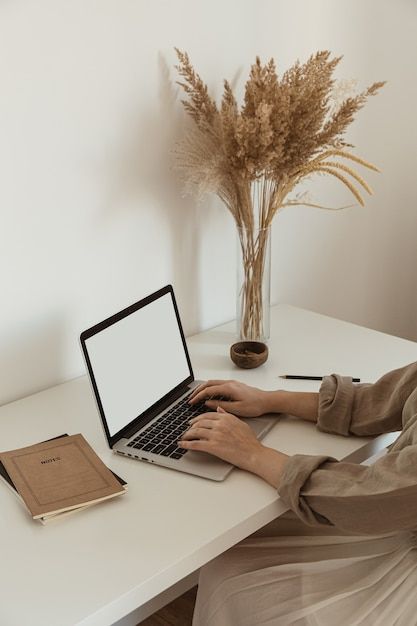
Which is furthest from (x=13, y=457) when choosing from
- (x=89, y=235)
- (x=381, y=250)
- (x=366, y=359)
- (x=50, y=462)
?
(x=381, y=250)

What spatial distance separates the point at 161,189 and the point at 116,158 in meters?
0.14

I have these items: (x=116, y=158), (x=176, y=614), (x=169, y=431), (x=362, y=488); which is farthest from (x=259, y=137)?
(x=176, y=614)

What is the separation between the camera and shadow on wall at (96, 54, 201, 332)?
150 centimetres

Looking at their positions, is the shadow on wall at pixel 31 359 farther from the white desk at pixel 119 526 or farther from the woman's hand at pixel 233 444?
the woman's hand at pixel 233 444

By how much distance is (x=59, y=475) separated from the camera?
1131 millimetres

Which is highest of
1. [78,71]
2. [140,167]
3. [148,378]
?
[78,71]

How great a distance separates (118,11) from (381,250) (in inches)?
45.4

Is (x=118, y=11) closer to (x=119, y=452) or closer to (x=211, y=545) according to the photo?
(x=119, y=452)

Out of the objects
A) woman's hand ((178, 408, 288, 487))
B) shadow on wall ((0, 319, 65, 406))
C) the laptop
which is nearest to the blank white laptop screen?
the laptop

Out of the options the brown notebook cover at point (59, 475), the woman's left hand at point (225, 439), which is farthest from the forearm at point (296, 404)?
the brown notebook cover at point (59, 475)

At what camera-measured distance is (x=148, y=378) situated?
1.33m

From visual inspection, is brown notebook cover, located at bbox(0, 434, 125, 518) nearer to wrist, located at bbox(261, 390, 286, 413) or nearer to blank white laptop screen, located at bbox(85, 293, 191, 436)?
blank white laptop screen, located at bbox(85, 293, 191, 436)

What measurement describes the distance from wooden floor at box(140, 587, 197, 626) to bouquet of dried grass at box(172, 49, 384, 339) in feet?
2.61

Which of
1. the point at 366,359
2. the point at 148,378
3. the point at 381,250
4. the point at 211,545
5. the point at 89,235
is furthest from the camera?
the point at 381,250
